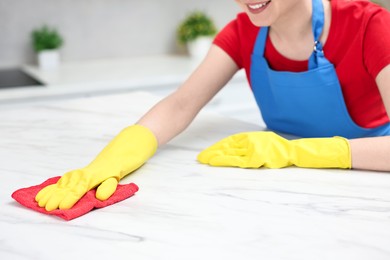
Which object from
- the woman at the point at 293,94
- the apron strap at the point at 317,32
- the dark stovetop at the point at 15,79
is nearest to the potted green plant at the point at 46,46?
the dark stovetop at the point at 15,79

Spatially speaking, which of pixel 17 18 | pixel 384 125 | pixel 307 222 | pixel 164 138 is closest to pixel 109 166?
pixel 164 138

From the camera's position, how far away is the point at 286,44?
1.55 metres

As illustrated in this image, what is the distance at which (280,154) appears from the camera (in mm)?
1258

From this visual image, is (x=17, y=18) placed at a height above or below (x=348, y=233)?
above

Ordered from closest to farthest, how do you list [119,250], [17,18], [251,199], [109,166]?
1. [119,250]
2. [251,199]
3. [109,166]
4. [17,18]

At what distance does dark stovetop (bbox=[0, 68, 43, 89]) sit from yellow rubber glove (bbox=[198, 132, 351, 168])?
1.68m

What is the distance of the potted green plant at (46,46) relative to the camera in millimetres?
3127

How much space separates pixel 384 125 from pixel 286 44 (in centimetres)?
36

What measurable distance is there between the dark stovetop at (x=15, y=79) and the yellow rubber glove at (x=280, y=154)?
1681 mm

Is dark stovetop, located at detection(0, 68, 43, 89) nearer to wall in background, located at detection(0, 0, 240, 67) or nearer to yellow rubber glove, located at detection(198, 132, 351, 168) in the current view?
wall in background, located at detection(0, 0, 240, 67)

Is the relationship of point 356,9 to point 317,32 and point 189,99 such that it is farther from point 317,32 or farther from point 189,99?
point 189,99

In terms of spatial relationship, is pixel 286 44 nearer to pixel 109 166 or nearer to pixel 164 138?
pixel 164 138

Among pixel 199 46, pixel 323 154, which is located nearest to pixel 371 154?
pixel 323 154

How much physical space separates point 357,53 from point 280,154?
1.20 feet
